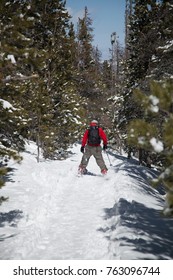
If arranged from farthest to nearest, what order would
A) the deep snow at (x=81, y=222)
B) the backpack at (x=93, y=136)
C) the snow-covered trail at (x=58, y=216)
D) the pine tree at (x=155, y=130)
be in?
the backpack at (x=93, y=136) → the snow-covered trail at (x=58, y=216) → the deep snow at (x=81, y=222) → the pine tree at (x=155, y=130)

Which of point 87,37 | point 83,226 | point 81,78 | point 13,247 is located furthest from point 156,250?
point 87,37

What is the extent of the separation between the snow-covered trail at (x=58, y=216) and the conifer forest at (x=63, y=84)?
0.92 m

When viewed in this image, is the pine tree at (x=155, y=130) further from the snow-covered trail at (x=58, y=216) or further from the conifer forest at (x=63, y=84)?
the snow-covered trail at (x=58, y=216)

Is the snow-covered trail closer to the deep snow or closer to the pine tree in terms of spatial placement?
the deep snow

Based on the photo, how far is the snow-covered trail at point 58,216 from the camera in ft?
18.7

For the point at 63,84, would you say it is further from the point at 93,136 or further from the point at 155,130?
the point at 155,130

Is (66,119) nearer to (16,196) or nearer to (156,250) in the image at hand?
(16,196)

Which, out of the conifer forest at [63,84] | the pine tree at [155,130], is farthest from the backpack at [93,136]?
the pine tree at [155,130]

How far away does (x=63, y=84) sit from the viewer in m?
19.2

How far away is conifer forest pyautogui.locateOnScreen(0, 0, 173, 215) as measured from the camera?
14.3 feet

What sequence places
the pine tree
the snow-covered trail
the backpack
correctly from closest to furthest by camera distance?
the pine tree < the snow-covered trail < the backpack

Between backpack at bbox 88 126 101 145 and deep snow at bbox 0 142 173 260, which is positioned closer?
deep snow at bbox 0 142 173 260

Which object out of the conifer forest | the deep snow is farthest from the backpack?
the deep snow

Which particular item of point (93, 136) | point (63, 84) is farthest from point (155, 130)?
point (63, 84)
